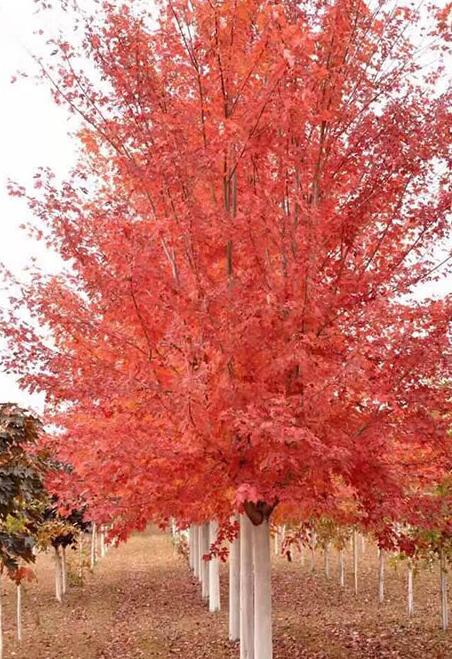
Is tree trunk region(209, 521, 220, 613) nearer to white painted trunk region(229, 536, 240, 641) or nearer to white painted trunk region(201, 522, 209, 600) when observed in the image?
white painted trunk region(201, 522, 209, 600)

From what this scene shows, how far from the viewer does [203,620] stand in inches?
743

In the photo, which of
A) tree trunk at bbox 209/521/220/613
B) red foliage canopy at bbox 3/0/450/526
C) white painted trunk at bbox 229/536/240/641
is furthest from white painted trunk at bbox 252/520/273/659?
tree trunk at bbox 209/521/220/613

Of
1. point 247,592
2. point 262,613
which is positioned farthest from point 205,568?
point 262,613

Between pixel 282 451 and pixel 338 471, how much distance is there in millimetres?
1113

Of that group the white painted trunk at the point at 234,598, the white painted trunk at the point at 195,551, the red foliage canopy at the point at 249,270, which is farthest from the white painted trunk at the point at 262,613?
the white painted trunk at the point at 195,551

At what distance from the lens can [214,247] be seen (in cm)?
870

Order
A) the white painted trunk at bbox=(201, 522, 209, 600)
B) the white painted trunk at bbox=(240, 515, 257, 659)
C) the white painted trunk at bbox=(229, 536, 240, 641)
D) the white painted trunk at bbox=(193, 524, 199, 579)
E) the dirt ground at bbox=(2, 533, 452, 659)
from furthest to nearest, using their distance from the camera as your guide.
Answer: the white painted trunk at bbox=(193, 524, 199, 579)
the white painted trunk at bbox=(201, 522, 209, 600)
the white painted trunk at bbox=(229, 536, 240, 641)
the dirt ground at bbox=(2, 533, 452, 659)
the white painted trunk at bbox=(240, 515, 257, 659)

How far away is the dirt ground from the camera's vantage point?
14.8 m

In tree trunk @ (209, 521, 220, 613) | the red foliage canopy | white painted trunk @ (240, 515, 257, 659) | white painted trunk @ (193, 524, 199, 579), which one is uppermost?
the red foliage canopy

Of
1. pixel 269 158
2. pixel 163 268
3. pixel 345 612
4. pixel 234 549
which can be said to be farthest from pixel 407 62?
pixel 345 612

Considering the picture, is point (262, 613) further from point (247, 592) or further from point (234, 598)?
point (234, 598)

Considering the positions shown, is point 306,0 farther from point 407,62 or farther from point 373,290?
point 373,290

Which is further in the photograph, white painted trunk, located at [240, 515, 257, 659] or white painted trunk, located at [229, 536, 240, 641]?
white painted trunk, located at [229, 536, 240, 641]

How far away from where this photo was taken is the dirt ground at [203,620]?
1477 centimetres
